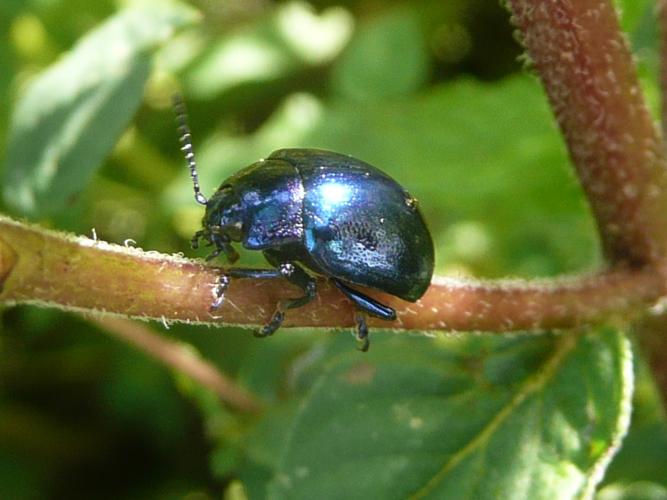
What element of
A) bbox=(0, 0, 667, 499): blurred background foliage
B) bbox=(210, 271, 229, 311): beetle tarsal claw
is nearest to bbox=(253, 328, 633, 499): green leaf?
bbox=(0, 0, 667, 499): blurred background foliage

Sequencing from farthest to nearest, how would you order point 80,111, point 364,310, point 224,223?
point 80,111 → point 224,223 → point 364,310

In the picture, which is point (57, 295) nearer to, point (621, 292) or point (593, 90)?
point (593, 90)

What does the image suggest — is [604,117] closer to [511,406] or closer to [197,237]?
[511,406]

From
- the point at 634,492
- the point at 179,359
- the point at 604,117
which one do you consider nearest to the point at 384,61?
the point at 179,359

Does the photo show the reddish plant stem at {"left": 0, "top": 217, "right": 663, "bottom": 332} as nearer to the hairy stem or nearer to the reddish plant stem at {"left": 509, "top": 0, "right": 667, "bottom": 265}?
the reddish plant stem at {"left": 509, "top": 0, "right": 667, "bottom": 265}

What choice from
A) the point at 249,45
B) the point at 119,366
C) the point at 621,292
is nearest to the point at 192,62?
the point at 249,45

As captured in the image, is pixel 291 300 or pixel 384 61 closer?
pixel 291 300
